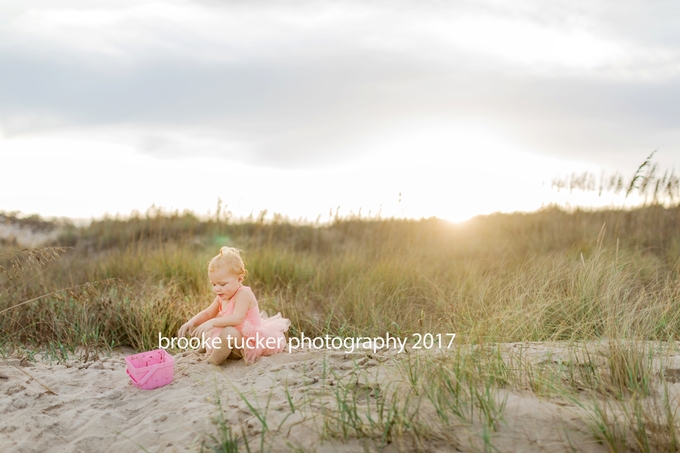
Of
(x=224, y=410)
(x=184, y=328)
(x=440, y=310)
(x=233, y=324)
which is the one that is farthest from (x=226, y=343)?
(x=440, y=310)

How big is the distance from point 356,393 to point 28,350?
135 inches

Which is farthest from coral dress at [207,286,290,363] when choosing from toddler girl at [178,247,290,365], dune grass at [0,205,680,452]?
dune grass at [0,205,680,452]

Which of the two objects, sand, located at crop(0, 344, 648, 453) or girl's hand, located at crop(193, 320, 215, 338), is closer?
sand, located at crop(0, 344, 648, 453)

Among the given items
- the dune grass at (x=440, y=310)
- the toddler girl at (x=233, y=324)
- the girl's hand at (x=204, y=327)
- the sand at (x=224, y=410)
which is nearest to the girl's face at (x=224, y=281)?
the toddler girl at (x=233, y=324)

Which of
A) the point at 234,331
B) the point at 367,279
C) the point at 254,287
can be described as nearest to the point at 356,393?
the point at 234,331

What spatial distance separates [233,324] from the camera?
3672 mm

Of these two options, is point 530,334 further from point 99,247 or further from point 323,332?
point 99,247

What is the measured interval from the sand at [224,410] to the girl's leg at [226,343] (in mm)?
72

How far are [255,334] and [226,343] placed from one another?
0.20 m

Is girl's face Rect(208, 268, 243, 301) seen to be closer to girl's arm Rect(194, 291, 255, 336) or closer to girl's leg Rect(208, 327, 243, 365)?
girl's arm Rect(194, 291, 255, 336)

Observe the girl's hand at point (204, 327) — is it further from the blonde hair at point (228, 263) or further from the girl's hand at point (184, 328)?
the blonde hair at point (228, 263)

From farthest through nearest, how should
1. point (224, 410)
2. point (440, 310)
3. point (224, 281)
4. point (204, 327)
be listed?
point (440, 310)
point (224, 281)
point (204, 327)
point (224, 410)

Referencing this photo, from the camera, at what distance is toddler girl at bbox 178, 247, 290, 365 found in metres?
3.66

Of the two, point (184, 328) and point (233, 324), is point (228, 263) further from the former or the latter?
point (184, 328)
